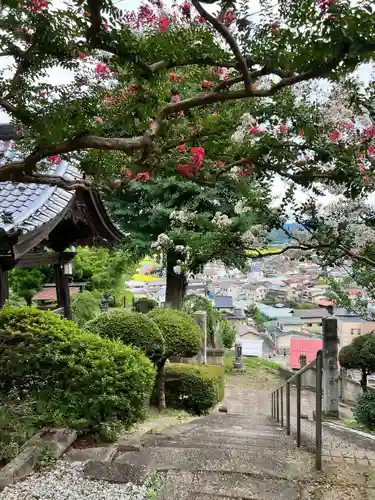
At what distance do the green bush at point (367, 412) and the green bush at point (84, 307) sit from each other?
20.8 feet

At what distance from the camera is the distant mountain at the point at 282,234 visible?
16.2 feet

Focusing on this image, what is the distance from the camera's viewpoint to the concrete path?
3.35m

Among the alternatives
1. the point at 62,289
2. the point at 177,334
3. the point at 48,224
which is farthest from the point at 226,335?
the point at 48,224

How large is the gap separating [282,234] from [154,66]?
2785mm

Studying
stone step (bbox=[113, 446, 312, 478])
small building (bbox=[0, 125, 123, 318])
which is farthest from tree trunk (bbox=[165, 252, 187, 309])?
stone step (bbox=[113, 446, 312, 478])

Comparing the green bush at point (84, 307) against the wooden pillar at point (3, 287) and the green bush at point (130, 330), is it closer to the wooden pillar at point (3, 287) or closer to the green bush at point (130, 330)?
the green bush at point (130, 330)

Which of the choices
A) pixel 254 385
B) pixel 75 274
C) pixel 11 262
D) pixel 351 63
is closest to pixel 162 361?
pixel 11 262

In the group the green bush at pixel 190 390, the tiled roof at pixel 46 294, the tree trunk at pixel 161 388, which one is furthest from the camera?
the tiled roof at pixel 46 294

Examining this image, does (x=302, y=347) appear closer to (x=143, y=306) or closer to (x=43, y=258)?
(x=143, y=306)

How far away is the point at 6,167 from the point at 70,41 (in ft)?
2.94

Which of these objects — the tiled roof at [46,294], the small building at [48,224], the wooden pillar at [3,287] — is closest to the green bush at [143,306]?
the tiled roof at [46,294]

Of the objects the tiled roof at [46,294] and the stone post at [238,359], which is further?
the stone post at [238,359]

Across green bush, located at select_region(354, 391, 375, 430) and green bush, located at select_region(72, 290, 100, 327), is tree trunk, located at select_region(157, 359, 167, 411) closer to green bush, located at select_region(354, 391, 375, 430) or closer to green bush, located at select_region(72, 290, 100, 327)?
green bush, located at select_region(72, 290, 100, 327)

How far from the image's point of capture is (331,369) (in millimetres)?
11602
